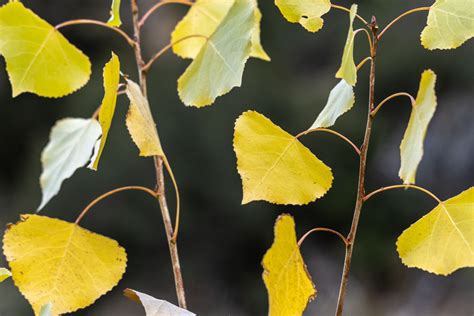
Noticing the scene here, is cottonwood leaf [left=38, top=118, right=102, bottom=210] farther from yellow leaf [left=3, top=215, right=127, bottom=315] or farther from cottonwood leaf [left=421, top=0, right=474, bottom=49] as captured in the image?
cottonwood leaf [left=421, top=0, right=474, bottom=49]

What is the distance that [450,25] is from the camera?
1.45 ft

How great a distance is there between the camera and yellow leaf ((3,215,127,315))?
48 cm

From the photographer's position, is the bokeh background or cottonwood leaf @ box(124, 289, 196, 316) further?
the bokeh background

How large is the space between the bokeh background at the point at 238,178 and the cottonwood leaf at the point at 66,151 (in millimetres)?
2917

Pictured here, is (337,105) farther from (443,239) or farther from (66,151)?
(66,151)

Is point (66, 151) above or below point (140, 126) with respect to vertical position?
below

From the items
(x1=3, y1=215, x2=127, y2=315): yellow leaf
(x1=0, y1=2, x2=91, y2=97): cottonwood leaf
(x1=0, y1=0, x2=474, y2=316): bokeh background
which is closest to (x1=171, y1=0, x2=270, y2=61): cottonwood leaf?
(x1=0, y1=2, x2=91, y2=97): cottonwood leaf

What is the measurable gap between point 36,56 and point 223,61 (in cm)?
14

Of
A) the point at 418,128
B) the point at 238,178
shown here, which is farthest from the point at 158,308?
the point at 238,178

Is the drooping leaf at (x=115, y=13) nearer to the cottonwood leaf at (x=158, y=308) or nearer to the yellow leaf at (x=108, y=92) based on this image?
the yellow leaf at (x=108, y=92)

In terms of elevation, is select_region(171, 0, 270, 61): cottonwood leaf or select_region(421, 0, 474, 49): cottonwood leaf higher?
select_region(421, 0, 474, 49): cottonwood leaf

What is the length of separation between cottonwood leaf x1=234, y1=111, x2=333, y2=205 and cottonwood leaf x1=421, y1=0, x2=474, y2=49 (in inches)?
3.8

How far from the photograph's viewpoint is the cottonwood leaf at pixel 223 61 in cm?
48

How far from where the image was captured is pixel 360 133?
11.5 ft
